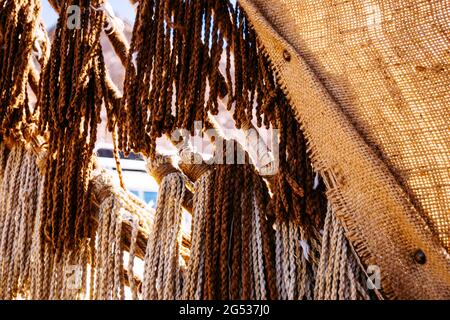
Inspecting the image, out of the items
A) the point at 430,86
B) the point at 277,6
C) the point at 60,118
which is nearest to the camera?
the point at 430,86

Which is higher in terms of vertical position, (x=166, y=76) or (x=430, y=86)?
(x=166, y=76)

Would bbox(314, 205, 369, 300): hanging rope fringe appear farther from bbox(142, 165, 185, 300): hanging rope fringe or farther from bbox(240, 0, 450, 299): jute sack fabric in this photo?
bbox(142, 165, 185, 300): hanging rope fringe

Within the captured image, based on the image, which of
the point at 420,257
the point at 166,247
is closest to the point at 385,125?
the point at 420,257

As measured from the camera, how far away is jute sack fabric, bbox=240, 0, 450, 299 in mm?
795

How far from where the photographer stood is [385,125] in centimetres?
83

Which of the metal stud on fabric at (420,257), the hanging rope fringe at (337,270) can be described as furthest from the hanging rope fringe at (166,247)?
the metal stud on fabric at (420,257)

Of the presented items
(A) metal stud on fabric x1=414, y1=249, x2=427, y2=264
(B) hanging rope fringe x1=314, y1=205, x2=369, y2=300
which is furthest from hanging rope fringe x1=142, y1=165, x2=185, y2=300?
(A) metal stud on fabric x1=414, y1=249, x2=427, y2=264

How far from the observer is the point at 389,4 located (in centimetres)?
85

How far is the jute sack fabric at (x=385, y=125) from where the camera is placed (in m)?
0.80

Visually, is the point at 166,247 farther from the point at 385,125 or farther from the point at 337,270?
the point at 385,125

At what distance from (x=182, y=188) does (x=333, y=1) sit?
1.26ft

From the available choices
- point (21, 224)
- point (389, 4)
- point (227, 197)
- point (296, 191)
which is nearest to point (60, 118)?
point (21, 224)

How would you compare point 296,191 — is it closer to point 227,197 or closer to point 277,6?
point 227,197

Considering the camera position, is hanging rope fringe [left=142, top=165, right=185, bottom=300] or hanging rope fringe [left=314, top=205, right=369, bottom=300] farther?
hanging rope fringe [left=142, top=165, right=185, bottom=300]
